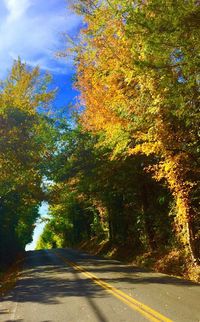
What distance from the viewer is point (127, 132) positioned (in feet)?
48.4

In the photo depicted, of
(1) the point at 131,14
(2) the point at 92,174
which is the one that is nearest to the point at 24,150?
(2) the point at 92,174

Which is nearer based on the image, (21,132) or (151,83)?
(151,83)

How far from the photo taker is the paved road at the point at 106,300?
30.0 feet

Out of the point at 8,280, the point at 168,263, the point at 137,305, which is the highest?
the point at 168,263

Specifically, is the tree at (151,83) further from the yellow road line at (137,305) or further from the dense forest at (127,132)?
the yellow road line at (137,305)

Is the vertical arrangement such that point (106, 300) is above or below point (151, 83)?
below

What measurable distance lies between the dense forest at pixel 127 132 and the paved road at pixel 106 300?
2.97 metres

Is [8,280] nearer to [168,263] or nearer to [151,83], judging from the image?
[168,263]

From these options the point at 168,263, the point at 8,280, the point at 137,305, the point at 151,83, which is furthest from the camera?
the point at 8,280

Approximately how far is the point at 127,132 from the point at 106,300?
239 inches

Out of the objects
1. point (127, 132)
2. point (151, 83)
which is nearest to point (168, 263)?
point (127, 132)

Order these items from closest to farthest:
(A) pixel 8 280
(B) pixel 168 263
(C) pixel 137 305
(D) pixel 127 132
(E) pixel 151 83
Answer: (C) pixel 137 305, (E) pixel 151 83, (D) pixel 127 132, (B) pixel 168 263, (A) pixel 8 280

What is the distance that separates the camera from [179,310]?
363 inches

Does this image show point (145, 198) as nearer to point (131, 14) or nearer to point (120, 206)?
point (120, 206)
